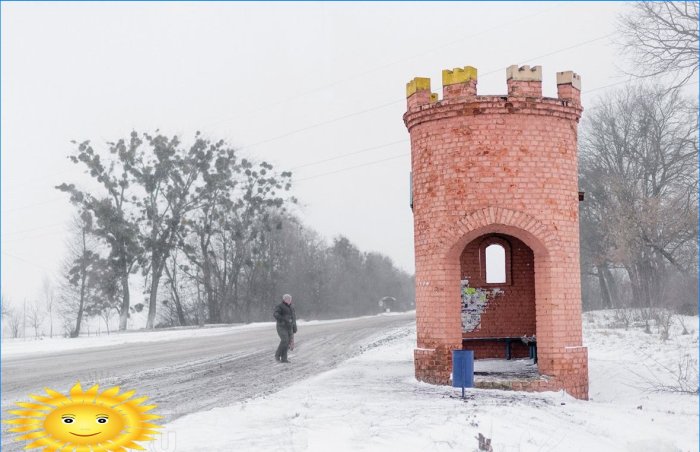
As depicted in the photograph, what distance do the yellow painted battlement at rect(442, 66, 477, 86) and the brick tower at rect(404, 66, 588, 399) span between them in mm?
18

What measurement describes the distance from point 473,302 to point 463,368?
15.6ft

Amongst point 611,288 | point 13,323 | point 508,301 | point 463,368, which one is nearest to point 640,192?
point 611,288

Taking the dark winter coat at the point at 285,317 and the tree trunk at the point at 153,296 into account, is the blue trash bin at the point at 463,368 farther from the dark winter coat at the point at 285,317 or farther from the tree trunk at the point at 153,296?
the tree trunk at the point at 153,296

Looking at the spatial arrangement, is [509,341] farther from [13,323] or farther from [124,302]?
[13,323]

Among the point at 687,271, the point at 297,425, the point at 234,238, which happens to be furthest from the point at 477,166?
the point at 234,238

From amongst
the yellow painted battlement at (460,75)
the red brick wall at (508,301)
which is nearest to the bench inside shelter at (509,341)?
the red brick wall at (508,301)

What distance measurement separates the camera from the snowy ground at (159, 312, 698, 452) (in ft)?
25.9

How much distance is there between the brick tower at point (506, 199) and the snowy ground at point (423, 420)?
35.8 inches

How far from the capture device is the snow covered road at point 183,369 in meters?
12.2

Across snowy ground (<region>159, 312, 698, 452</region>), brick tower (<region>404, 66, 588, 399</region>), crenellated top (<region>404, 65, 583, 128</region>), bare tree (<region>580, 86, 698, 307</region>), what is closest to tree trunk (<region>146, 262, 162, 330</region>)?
bare tree (<region>580, 86, 698, 307</region>)

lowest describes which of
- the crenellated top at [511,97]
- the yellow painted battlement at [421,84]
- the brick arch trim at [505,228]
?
the brick arch trim at [505,228]

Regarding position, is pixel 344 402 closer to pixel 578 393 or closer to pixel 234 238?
pixel 578 393

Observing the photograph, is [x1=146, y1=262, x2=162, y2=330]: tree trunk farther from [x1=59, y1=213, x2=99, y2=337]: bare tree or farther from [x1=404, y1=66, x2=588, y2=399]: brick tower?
[x1=404, y1=66, x2=588, y2=399]: brick tower

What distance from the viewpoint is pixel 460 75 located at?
41.3ft
